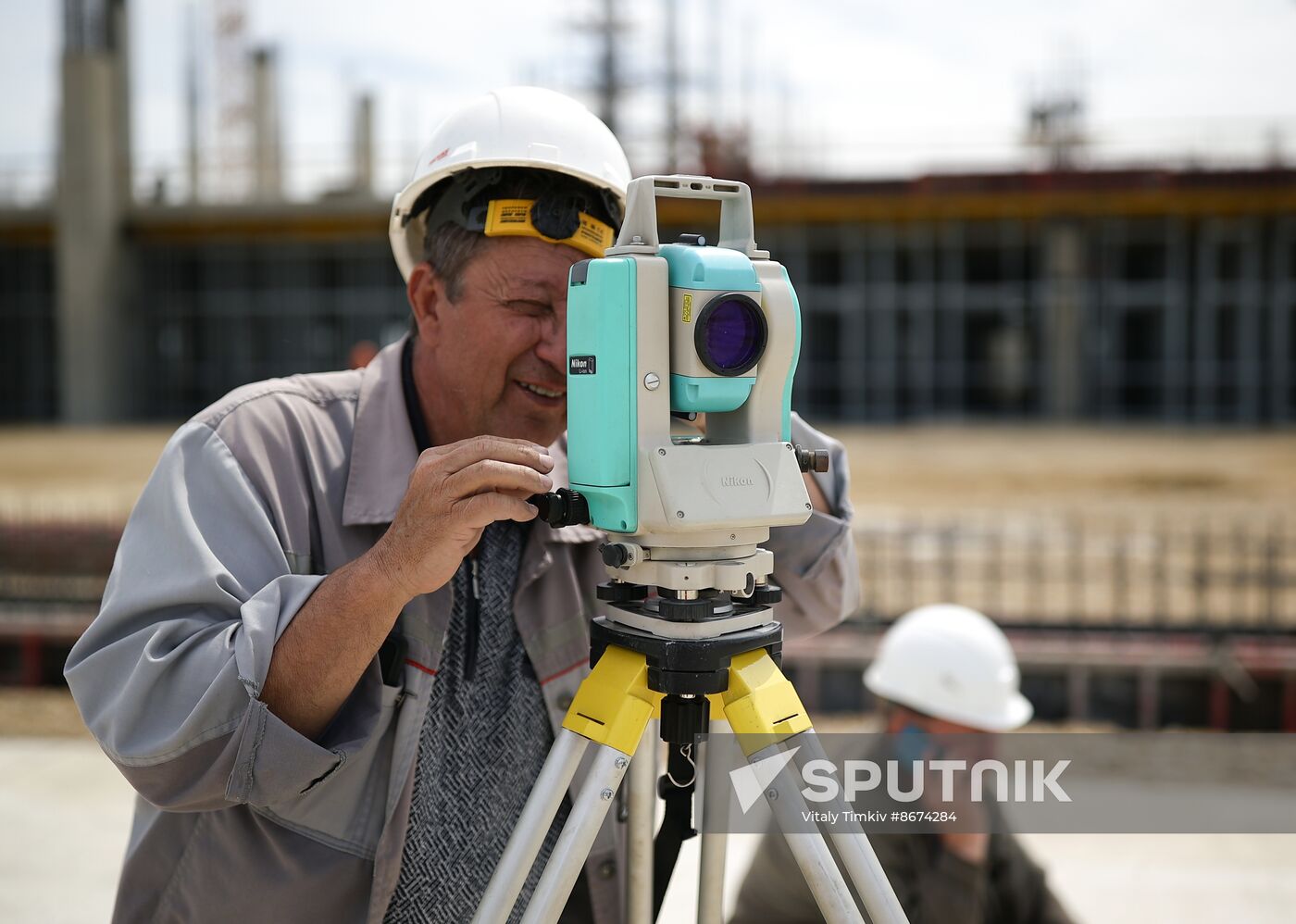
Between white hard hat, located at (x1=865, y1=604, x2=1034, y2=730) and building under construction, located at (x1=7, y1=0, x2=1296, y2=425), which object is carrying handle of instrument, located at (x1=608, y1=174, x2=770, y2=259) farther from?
building under construction, located at (x1=7, y1=0, x2=1296, y2=425)

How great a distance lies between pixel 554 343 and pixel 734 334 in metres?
0.36

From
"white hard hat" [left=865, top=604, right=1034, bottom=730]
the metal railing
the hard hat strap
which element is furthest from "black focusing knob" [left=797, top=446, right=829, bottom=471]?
the metal railing

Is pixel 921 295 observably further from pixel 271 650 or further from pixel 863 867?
pixel 271 650

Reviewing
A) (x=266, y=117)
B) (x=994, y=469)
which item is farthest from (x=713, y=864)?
(x=266, y=117)

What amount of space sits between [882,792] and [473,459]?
1.06m

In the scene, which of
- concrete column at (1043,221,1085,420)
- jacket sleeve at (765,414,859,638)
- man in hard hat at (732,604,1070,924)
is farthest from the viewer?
concrete column at (1043,221,1085,420)

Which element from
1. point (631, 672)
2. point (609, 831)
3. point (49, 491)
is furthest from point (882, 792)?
point (49, 491)

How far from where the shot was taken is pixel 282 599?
4.30 feet

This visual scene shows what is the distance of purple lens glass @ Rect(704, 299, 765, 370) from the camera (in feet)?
4.28

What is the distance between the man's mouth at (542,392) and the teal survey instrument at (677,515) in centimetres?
29

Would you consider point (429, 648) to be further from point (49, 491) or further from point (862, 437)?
point (862, 437)

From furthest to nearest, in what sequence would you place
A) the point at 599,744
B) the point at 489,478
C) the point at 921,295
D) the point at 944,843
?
the point at 921,295 → the point at 944,843 → the point at 599,744 → the point at 489,478

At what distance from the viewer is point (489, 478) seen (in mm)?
1232

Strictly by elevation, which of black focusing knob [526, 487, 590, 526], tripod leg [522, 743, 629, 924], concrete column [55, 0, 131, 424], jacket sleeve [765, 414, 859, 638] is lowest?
tripod leg [522, 743, 629, 924]
